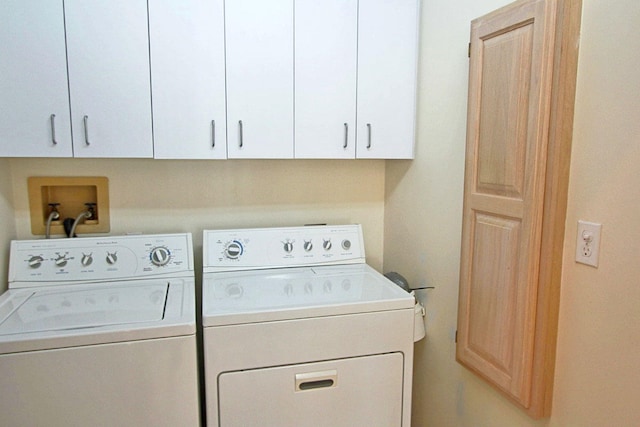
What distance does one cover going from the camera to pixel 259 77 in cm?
171

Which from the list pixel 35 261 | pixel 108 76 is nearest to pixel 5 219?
pixel 35 261

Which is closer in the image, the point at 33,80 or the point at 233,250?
the point at 33,80

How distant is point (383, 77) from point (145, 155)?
41.4 inches

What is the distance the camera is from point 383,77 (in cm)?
186

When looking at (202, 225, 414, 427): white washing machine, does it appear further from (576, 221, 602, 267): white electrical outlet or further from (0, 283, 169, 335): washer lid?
(576, 221, 602, 267): white electrical outlet

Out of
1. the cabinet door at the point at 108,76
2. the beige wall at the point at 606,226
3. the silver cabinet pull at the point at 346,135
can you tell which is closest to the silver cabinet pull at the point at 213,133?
the cabinet door at the point at 108,76

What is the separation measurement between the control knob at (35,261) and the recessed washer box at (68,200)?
0.62 feet

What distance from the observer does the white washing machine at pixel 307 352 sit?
1.41 m

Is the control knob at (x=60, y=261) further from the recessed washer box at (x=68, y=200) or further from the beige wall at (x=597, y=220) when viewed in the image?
the beige wall at (x=597, y=220)

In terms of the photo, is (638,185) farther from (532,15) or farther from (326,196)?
(326,196)

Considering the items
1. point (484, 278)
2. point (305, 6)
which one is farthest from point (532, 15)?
point (305, 6)

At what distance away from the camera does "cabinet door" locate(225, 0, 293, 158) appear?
167cm

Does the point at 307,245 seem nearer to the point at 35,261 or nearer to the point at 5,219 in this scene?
the point at 35,261

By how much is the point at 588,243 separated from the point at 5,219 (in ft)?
6.78
